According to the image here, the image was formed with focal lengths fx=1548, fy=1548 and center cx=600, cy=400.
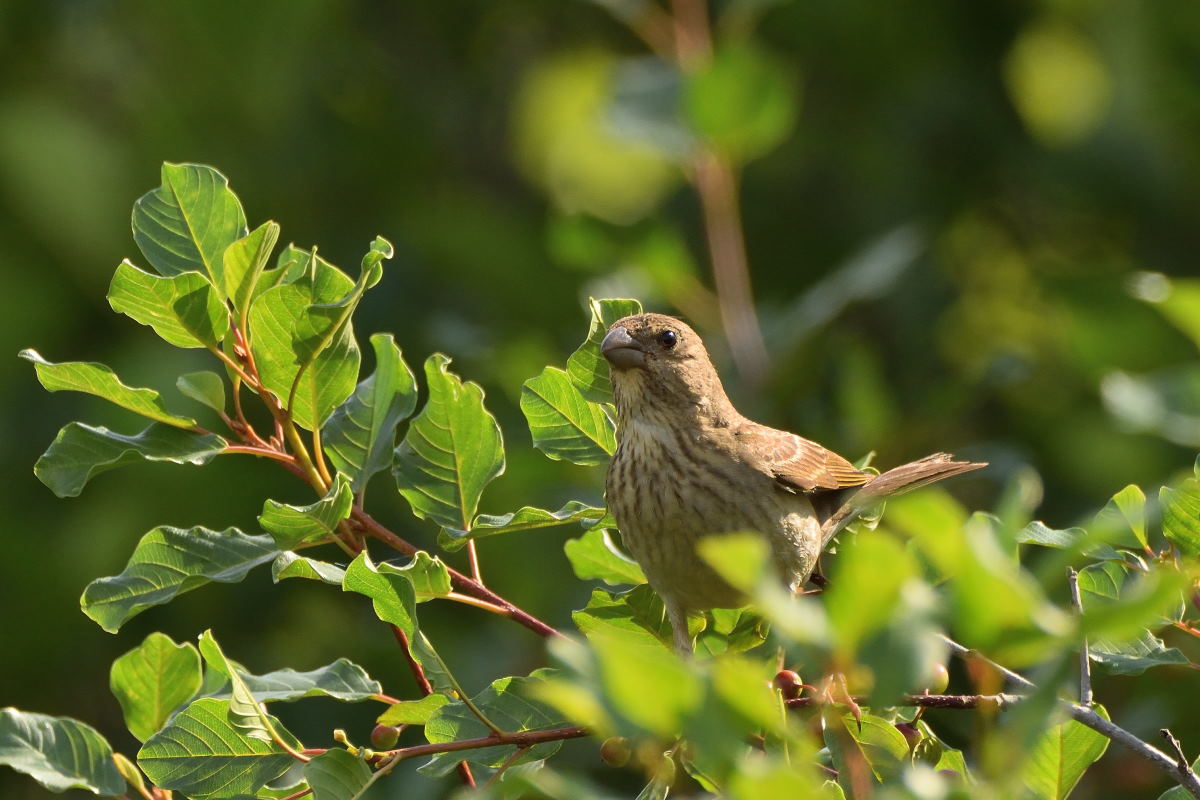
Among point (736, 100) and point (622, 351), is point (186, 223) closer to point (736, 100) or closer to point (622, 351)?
point (622, 351)

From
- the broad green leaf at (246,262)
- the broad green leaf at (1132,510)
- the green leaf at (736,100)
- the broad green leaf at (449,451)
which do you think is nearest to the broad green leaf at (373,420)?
the broad green leaf at (449,451)

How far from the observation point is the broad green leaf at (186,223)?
2.77m

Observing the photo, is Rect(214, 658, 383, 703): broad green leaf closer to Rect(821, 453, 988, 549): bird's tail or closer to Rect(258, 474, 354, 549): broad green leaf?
Rect(258, 474, 354, 549): broad green leaf

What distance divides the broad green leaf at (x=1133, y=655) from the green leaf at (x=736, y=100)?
2999 millimetres

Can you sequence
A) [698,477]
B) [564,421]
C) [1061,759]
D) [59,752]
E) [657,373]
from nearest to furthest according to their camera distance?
[1061,759]
[59,752]
[564,421]
[698,477]
[657,373]

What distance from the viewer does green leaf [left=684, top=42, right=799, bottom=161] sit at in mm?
5395

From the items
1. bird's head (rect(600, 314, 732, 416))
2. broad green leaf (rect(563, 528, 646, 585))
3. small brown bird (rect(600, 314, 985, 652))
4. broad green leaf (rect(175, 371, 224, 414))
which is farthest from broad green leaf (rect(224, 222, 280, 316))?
bird's head (rect(600, 314, 732, 416))

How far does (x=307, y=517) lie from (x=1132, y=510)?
4.53ft

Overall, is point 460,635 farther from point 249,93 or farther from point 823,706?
point 823,706

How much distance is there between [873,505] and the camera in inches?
146

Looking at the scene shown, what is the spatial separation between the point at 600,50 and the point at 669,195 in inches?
45.2

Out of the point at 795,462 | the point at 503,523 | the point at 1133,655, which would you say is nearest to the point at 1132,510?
the point at 1133,655

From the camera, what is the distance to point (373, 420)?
9.69 ft

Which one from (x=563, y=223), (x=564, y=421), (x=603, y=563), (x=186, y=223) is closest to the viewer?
(x=186, y=223)
